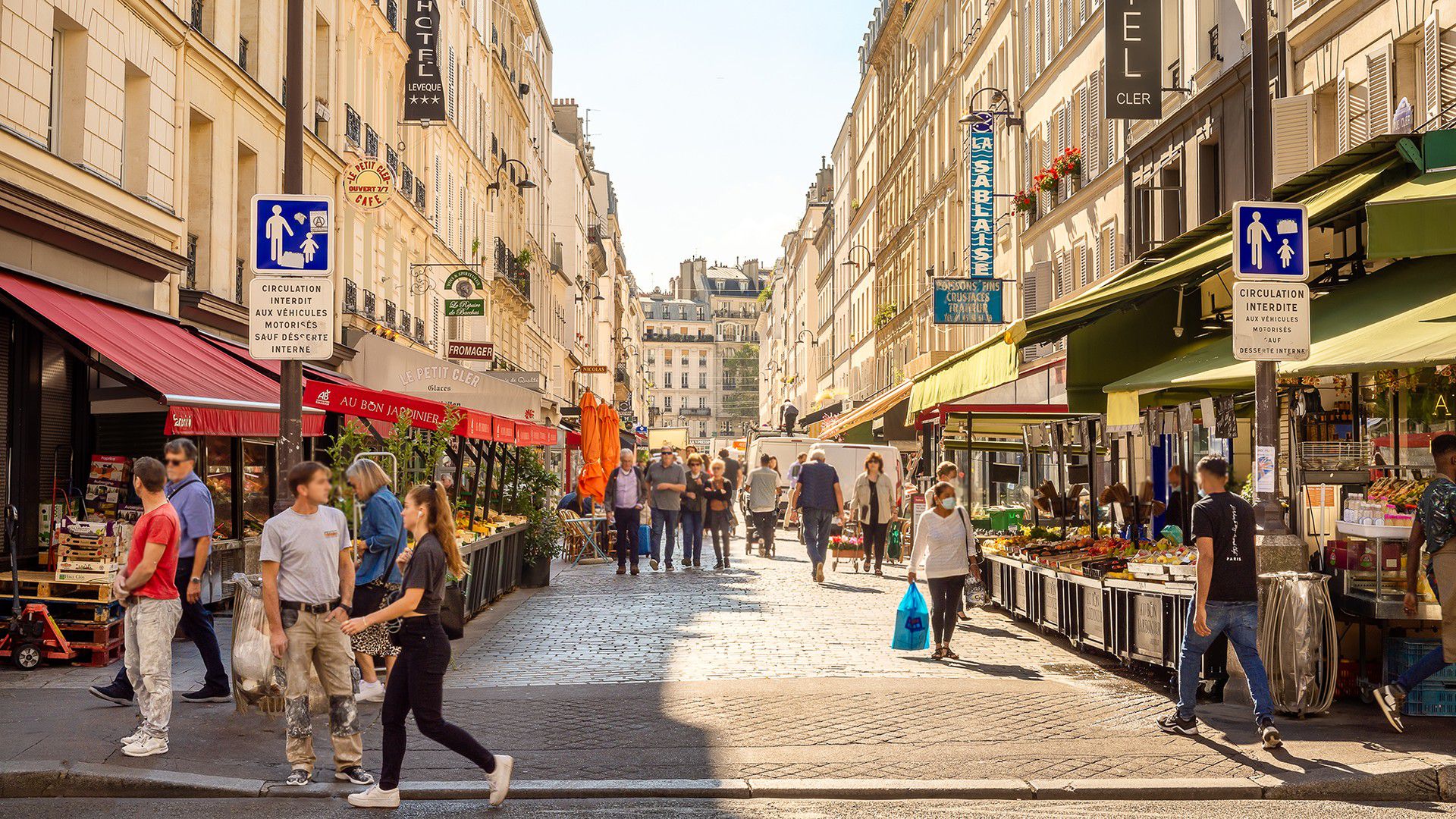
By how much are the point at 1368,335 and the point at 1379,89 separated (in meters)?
8.35

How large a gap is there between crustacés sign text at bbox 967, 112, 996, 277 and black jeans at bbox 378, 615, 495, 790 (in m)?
28.2

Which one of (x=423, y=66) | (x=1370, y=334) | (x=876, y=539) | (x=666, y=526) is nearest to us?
(x=1370, y=334)

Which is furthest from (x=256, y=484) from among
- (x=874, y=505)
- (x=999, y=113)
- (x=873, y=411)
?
(x=999, y=113)

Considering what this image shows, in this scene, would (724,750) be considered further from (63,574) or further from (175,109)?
(175,109)

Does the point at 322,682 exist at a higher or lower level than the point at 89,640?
higher

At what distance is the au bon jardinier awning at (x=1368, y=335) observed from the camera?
8.81m

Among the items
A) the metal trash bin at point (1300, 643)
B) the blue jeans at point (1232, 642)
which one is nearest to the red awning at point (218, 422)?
the blue jeans at point (1232, 642)

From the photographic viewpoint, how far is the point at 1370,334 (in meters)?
9.58

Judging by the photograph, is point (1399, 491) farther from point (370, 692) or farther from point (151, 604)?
point (151, 604)

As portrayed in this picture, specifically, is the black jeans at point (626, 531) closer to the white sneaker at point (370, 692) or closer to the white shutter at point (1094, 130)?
the white sneaker at point (370, 692)

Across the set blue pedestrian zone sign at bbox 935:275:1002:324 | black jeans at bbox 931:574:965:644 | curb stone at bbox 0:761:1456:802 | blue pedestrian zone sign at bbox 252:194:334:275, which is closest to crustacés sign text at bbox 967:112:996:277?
blue pedestrian zone sign at bbox 935:275:1002:324

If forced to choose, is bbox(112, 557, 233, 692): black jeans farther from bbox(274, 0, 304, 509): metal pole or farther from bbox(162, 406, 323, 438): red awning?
bbox(162, 406, 323, 438): red awning

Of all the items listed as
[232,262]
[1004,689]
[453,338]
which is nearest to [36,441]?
[232,262]

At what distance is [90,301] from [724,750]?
933 cm
